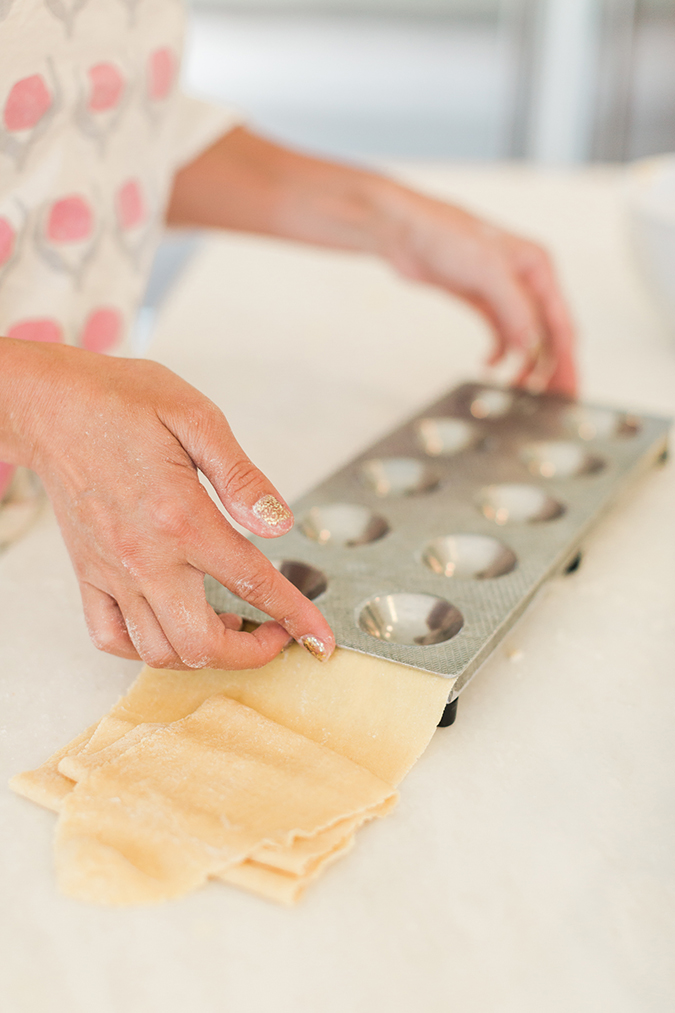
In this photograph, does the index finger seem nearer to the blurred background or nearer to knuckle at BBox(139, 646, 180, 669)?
knuckle at BBox(139, 646, 180, 669)

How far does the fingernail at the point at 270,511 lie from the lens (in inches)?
23.1

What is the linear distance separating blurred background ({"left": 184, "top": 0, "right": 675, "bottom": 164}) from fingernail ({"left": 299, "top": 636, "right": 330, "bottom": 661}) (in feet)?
12.3

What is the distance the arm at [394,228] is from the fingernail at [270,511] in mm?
602

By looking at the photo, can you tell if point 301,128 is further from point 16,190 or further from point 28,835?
point 28,835

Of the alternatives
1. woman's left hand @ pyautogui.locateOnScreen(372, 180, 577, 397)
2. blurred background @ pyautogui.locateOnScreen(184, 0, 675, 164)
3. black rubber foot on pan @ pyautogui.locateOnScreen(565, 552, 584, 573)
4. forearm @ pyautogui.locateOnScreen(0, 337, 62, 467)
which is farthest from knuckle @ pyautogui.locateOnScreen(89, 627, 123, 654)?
blurred background @ pyautogui.locateOnScreen(184, 0, 675, 164)

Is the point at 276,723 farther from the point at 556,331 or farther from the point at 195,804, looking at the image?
the point at 556,331

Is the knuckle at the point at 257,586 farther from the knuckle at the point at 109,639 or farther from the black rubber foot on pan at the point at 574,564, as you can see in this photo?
the black rubber foot on pan at the point at 574,564

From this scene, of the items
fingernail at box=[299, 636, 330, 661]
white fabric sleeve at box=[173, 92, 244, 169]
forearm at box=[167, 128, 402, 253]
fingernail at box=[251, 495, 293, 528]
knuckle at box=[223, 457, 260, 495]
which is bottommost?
fingernail at box=[299, 636, 330, 661]

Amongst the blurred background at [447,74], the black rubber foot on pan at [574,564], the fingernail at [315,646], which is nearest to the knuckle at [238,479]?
the fingernail at [315,646]

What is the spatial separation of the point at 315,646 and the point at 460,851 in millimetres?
160

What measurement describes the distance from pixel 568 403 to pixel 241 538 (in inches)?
22.5

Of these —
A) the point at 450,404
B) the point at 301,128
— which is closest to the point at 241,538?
the point at 450,404

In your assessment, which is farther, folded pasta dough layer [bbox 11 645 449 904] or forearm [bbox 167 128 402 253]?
forearm [bbox 167 128 402 253]

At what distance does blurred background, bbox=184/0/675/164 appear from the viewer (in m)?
3.85
